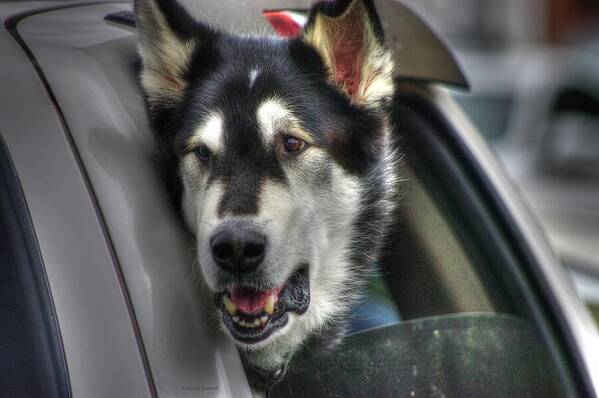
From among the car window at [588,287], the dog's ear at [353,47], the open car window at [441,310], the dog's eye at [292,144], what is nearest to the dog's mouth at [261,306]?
the open car window at [441,310]

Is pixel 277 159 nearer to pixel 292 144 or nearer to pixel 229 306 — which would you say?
pixel 292 144

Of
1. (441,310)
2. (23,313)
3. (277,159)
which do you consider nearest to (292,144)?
(277,159)

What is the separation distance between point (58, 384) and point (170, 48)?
30.5 inches

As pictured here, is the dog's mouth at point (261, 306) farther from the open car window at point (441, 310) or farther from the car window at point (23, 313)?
the car window at point (23, 313)

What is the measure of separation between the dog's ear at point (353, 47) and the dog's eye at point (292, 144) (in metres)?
0.17

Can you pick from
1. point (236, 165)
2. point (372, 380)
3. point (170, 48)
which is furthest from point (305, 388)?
point (170, 48)

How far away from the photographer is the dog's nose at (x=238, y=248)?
7.36 feet

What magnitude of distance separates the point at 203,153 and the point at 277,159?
0.52 feet

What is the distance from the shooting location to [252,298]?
7.75ft

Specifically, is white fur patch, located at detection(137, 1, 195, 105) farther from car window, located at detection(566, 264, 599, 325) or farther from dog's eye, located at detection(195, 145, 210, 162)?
car window, located at detection(566, 264, 599, 325)

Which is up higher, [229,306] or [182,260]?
[182,260]

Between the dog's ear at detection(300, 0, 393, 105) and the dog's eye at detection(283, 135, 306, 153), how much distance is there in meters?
0.17

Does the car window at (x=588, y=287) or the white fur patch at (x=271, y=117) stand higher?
the white fur patch at (x=271, y=117)

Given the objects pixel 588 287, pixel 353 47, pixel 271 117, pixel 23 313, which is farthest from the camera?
pixel 588 287
